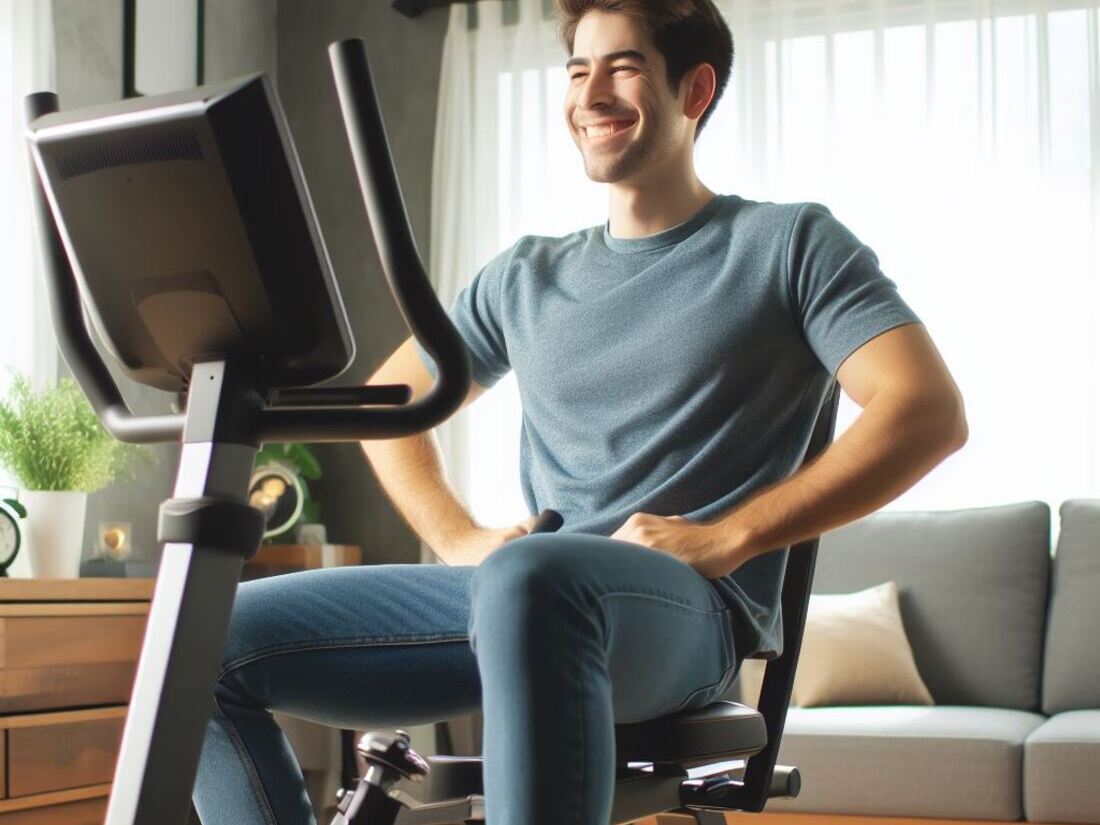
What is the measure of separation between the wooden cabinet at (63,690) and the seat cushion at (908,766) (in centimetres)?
148

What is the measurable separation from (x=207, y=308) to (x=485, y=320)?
0.80 metres

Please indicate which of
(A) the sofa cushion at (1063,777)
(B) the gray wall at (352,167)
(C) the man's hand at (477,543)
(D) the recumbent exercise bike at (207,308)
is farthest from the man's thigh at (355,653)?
Answer: (B) the gray wall at (352,167)

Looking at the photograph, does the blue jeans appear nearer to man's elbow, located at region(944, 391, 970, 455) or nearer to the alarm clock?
man's elbow, located at region(944, 391, 970, 455)

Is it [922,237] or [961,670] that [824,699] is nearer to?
[961,670]

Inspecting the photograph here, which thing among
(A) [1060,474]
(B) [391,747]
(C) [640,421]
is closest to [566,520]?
(C) [640,421]

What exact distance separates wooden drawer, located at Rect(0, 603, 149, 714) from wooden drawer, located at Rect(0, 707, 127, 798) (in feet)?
0.11

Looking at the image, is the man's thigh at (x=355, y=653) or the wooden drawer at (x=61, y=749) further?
the wooden drawer at (x=61, y=749)

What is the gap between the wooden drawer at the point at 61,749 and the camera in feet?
9.22

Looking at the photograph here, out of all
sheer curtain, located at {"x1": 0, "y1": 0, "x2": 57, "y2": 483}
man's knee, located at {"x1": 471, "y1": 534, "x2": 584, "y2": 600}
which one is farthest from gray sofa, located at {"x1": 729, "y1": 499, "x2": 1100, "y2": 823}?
man's knee, located at {"x1": 471, "y1": 534, "x2": 584, "y2": 600}

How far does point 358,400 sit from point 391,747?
629 mm

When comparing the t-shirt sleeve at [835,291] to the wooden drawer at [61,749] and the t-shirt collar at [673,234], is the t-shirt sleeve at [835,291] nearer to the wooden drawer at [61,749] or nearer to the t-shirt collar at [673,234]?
the t-shirt collar at [673,234]

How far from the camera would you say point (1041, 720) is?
333cm

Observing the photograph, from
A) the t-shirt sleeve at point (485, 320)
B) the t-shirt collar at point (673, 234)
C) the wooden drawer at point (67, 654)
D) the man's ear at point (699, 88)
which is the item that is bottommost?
the wooden drawer at point (67, 654)

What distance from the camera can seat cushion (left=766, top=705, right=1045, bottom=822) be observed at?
2.98 metres
